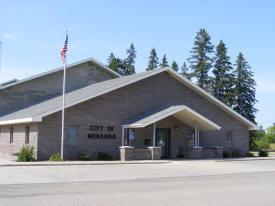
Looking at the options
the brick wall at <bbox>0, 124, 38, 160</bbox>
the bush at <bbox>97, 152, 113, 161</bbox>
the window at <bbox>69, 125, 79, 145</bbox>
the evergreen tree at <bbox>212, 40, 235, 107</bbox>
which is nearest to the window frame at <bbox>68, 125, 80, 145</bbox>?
the window at <bbox>69, 125, 79, 145</bbox>

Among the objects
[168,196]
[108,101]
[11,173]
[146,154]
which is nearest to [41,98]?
[108,101]

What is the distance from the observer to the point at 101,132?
85.7ft

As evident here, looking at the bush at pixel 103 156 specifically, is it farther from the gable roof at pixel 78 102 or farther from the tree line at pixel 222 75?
the tree line at pixel 222 75

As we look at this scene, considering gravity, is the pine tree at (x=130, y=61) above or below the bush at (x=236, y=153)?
above

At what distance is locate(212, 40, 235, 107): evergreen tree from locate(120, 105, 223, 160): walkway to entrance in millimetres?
27156

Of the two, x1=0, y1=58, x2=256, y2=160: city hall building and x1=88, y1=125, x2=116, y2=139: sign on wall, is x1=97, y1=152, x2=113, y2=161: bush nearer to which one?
x1=0, y1=58, x2=256, y2=160: city hall building

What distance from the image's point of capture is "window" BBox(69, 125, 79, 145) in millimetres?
25109

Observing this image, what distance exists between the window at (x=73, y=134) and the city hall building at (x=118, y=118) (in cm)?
6

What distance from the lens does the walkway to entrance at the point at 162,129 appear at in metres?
25.3

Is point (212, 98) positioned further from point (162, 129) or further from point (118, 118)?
point (118, 118)

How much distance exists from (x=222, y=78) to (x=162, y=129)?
101 ft

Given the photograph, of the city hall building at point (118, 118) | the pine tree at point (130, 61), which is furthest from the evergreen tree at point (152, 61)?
the city hall building at point (118, 118)

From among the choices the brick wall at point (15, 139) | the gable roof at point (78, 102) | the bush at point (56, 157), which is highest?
the gable roof at point (78, 102)

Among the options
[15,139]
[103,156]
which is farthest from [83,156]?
[15,139]
